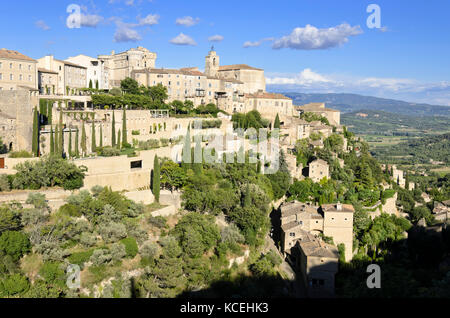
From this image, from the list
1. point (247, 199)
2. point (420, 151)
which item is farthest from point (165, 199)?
point (420, 151)

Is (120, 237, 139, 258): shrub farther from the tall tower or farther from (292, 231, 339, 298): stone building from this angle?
the tall tower

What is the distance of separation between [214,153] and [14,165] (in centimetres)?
1631

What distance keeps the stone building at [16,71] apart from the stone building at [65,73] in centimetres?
553

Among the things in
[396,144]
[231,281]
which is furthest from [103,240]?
[396,144]

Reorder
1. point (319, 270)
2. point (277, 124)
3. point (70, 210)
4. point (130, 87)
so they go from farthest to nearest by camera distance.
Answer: point (277, 124)
point (130, 87)
point (319, 270)
point (70, 210)

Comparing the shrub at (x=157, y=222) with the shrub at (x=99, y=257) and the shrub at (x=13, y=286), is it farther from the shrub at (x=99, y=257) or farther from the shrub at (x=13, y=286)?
the shrub at (x=13, y=286)

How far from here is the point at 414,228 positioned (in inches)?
1487

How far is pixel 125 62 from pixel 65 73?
11.5m

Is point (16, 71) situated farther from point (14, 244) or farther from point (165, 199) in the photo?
point (14, 244)

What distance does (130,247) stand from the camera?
74.9 ft

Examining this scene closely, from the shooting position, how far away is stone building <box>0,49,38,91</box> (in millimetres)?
36062

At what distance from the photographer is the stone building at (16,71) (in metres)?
36.1

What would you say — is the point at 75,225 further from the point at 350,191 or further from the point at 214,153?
the point at 350,191

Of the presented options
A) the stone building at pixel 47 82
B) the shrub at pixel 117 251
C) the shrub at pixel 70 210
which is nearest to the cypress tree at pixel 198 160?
the shrub at pixel 70 210
